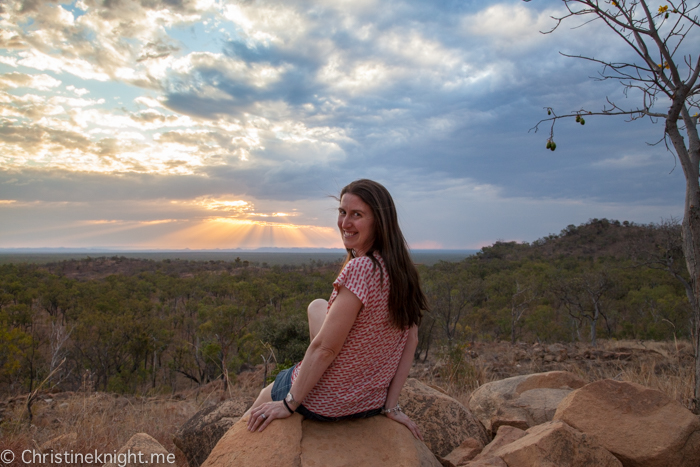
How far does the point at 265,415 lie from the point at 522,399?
89.2 inches

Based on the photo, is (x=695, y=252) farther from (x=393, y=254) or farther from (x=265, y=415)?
(x=265, y=415)

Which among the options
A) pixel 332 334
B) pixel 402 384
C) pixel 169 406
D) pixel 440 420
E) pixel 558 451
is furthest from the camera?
pixel 169 406

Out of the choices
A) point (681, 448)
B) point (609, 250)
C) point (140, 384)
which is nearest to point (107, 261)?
point (140, 384)

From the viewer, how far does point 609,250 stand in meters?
43.8

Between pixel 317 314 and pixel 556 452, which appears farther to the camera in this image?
pixel 317 314

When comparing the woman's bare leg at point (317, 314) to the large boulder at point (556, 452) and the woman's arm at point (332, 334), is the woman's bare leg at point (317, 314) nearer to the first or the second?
the woman's arm at point (332, 334)

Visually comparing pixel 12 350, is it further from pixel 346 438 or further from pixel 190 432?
pixel 346 438

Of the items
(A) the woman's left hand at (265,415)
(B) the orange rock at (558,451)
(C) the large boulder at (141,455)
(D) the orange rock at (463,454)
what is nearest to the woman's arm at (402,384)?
(D) the orange rock at (463,454)

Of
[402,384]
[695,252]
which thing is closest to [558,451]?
[402,384]

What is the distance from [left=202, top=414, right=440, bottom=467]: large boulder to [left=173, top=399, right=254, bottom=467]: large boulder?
102cm

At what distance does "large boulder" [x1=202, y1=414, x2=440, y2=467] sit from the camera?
6.16 ft

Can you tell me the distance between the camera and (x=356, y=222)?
7.02ft

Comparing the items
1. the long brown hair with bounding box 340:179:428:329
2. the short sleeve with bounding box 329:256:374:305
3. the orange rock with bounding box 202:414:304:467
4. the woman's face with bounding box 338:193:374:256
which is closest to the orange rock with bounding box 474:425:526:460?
the long brown hair with bounding box 340:179:428:329

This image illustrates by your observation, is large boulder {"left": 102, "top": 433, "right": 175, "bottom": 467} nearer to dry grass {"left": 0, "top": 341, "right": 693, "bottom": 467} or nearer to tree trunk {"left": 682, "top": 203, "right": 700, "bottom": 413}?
dry grass {"left": 0, "top": 341, "right": 693, "bottom": 467}
